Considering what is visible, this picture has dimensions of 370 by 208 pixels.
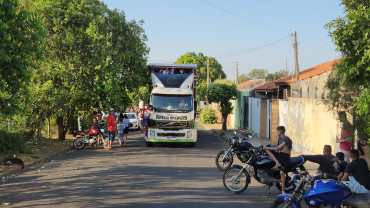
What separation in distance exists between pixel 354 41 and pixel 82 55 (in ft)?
51.6

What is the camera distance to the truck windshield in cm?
2188

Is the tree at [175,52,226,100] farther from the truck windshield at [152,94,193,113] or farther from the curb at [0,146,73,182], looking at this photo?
the curb at [0,146,73,182]

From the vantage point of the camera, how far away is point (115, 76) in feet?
74.0

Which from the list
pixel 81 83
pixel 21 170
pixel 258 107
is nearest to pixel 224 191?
pixel 21 170

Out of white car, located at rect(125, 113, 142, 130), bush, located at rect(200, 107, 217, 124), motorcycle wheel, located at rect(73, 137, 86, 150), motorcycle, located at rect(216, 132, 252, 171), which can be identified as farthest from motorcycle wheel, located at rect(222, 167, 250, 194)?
bush, located at rect(200, 107, 217, 124)

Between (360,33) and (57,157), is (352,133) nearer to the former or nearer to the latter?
(360,33)

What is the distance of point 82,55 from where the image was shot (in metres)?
22.3

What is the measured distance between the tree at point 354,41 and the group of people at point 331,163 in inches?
30.2

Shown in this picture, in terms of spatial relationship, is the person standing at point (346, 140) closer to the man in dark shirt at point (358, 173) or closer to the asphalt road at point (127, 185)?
the asphalt road at point (127, 185)

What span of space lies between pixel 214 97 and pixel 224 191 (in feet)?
94.0

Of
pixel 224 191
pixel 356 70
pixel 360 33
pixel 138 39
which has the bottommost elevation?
pixel 224 191

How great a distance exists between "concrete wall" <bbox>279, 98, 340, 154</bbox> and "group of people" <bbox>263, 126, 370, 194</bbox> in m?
4.94

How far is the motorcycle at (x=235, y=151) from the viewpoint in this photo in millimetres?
12203

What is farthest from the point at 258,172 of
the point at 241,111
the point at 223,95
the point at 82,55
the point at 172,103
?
the point at 241,111
